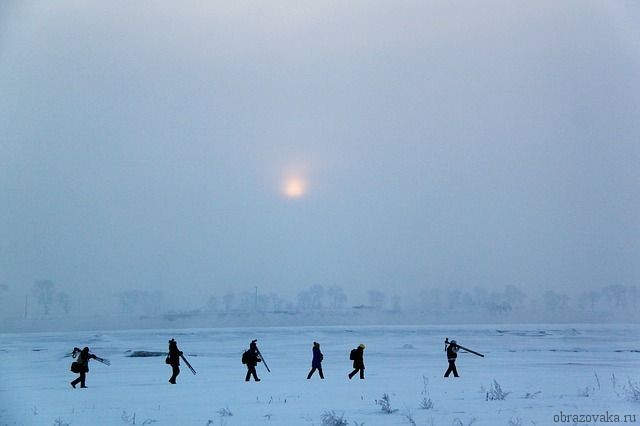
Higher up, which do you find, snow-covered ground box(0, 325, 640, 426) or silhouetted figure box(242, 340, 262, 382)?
silhouetted figure box(242, 340, 262, 382)

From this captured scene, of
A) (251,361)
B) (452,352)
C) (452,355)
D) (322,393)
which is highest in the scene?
(452,352)

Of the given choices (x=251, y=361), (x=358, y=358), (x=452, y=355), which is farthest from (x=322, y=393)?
(x=452, y=355)

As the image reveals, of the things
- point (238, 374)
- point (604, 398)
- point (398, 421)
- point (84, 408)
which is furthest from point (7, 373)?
point (604, 398)

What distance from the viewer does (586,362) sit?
35.7 meters

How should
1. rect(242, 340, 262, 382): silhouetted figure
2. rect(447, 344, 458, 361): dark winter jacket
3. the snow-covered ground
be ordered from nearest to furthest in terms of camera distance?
the snow-covered ground
rect(242, 340, 262, 382): silhouetted figure
rect(447, 344, 458, 361): dark winter jacket

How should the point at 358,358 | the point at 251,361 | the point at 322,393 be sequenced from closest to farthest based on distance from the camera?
the point at 322,393 < the point at 251,361 < the point at 358,358

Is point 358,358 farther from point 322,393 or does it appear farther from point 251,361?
point 322,393

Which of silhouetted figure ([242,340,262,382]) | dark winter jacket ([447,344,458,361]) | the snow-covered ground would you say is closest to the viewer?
the snow-covered ground

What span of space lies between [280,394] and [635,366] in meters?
18.4

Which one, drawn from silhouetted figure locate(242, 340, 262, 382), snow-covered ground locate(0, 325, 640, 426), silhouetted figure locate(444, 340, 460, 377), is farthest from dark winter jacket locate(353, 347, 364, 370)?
silhouetted figure locate(242, 340, 262, 382)

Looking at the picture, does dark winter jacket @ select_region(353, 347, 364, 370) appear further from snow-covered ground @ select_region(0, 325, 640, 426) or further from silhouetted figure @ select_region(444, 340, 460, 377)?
silhouetted figure @ select_region(444, 340, 460, 377)

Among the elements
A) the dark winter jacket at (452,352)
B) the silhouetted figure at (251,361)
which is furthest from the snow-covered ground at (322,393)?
the dark winter jacket at (452,352)

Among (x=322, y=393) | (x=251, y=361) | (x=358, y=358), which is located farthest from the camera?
(x=358, y=358)

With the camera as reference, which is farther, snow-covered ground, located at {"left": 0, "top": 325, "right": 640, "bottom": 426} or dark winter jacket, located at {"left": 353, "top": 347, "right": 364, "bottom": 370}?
dark winter jacket, located at {"left": 353, "top": 347, "right": 364, "bottom": 370}
